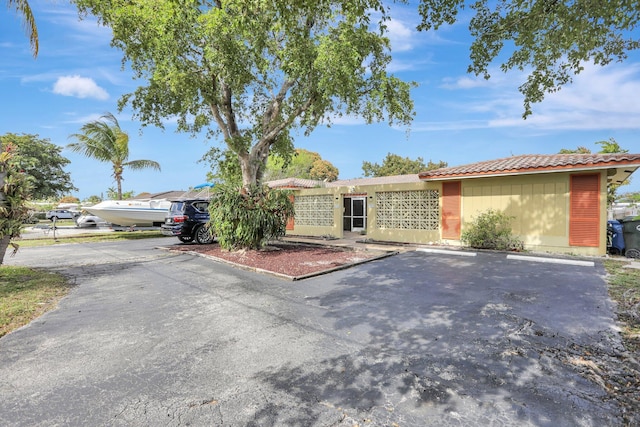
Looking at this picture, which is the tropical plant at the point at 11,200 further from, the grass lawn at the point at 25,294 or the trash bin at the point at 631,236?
the trash bin at the point at 631,236

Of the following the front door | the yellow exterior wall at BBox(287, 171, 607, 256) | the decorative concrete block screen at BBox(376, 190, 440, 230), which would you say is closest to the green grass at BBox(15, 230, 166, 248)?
the front door

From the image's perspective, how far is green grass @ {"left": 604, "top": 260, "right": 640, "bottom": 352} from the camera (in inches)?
155

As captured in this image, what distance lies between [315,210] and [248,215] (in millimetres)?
7608

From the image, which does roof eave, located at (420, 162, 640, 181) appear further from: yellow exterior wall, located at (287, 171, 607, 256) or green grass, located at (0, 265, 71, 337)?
green grass, located at (0, 265, 71, 337)

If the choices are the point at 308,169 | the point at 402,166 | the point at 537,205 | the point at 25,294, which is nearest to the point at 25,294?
the point at 25,294

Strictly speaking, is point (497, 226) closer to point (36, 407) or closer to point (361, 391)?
point (361, 391)

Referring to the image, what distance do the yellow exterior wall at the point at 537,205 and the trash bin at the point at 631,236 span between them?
1.88 meters

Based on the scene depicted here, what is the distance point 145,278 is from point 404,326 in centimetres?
628

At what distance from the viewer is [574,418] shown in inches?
96.5

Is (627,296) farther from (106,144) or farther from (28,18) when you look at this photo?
(106,144)

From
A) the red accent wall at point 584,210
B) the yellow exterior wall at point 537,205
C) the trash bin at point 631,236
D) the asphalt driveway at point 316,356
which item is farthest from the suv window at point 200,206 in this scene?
the trash bin at point 631,236

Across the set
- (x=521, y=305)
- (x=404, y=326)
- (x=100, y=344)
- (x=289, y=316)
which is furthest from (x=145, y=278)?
(x=521, y=305)

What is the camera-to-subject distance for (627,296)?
220 inches

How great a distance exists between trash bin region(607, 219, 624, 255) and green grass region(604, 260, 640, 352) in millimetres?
3325
